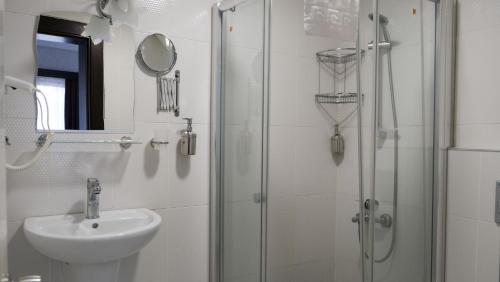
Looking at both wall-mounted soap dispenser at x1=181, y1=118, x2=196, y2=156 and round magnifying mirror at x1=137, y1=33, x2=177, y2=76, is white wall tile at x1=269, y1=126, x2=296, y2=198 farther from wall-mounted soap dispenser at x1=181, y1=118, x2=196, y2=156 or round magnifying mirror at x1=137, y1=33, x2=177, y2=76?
round magnifying mirror at x1=137, y1=33, x2=177, y2=76

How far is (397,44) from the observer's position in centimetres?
144

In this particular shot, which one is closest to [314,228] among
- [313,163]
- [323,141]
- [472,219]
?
[313,163]

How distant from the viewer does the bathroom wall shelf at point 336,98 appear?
2240 mm

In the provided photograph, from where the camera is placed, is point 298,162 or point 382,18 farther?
point 298,162

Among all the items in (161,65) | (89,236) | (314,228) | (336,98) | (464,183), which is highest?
(161,65)

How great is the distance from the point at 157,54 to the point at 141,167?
566 mm

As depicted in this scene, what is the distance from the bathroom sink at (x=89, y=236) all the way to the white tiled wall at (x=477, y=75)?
1432 mm

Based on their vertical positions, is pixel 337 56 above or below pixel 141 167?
above

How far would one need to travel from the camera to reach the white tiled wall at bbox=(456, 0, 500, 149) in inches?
60.6

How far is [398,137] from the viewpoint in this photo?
148cm

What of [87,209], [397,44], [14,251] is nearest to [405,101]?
[397,44]

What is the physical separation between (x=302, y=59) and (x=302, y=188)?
796 mm

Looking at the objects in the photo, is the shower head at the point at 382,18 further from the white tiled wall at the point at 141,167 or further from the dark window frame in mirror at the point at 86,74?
the dark window frame in mirror at the point at 86,74

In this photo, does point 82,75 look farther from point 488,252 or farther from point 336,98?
point 488,252
